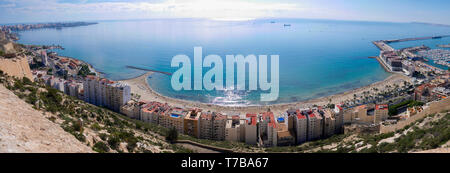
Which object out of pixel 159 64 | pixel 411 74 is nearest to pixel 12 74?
pixel 159 64

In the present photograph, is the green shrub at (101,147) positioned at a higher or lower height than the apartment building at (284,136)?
higher

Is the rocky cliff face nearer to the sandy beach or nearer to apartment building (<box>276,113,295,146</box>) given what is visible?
apartment building (<box>276,113,295,146</box>)

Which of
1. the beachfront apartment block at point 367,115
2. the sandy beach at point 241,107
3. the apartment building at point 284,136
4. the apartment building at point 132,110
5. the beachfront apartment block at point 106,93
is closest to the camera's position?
the apartment building at point 284,136

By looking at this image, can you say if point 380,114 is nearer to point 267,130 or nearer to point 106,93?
point 267,130

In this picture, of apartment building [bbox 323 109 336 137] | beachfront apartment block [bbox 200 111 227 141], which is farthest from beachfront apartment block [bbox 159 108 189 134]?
apartment building [bbox 323 109 336 137]

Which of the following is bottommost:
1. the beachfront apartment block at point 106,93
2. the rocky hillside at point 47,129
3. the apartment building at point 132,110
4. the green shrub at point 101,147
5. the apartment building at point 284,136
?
the apartment building at point 284,136

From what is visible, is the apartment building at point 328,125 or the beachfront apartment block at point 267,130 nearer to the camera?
the beachfront apartment block at point 267,130

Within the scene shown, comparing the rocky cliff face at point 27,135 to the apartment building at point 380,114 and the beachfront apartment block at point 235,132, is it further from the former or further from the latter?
the apartment building at point 380,114

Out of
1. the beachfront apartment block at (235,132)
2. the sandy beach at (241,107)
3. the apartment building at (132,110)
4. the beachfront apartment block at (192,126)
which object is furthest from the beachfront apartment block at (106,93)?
the beachfront apartment block at (235,132)

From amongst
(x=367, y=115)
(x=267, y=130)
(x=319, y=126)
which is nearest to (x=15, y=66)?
(x=267, y=130)
